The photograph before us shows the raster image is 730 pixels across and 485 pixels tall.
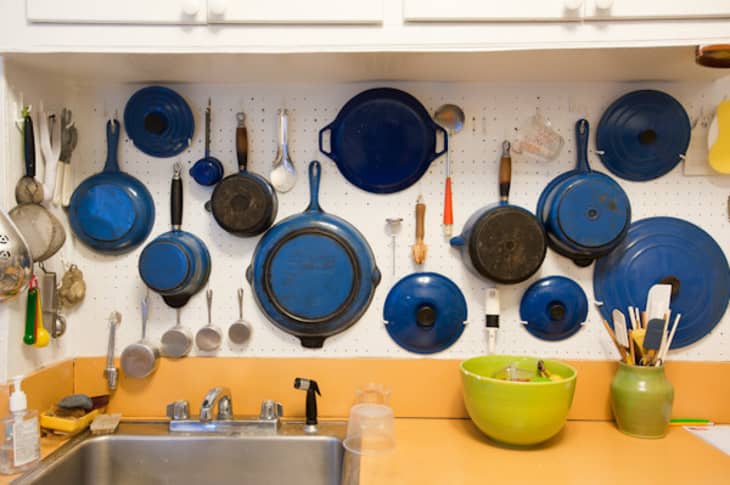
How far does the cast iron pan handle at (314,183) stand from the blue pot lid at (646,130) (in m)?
0.77

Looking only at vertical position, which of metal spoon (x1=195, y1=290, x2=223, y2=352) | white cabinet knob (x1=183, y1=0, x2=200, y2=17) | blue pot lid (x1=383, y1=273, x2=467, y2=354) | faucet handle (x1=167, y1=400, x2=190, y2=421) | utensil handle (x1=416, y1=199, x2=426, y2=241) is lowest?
faucet handle (x1=167, y1=400, x2=190, y2=421)

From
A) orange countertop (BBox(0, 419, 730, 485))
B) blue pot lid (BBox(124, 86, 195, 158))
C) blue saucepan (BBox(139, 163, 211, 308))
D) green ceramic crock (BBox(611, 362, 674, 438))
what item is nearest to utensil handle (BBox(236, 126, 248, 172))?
blue pot lid (BBox(124, 86, 195, 158))

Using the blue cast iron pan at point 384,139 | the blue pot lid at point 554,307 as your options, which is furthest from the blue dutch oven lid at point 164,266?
the blue pot lid at point 554,307

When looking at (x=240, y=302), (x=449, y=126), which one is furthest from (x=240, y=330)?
(x=449, y=126)

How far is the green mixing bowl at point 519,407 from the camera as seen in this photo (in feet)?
3.86

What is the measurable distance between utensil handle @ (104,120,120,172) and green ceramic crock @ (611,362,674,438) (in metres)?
1.44

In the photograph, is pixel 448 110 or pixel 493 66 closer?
pixel 493 66

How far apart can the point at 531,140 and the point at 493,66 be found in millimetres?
255

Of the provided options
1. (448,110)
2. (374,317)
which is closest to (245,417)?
(374,317)

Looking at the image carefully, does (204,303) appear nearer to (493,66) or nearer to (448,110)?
(448,110)

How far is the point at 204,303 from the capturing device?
1457mm

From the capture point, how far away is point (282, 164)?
144 cm

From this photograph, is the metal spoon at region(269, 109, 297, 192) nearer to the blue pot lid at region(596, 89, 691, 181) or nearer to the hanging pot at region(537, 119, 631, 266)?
the hanging pot at region(537, 119, 631, 266)

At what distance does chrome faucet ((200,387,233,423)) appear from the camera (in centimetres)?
133
